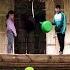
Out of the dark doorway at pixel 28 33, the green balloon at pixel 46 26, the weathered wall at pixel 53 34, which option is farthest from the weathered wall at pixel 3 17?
the green balloon at pixel 46 26

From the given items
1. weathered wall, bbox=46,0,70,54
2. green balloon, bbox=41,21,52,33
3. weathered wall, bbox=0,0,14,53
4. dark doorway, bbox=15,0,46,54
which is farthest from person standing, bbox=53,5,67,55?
weathered wall, bbox=0,0,14,53

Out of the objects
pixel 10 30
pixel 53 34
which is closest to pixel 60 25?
pixel 53 34

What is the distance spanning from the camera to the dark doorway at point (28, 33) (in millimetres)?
18281

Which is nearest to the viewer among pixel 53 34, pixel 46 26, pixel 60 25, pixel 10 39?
pixel 46 26

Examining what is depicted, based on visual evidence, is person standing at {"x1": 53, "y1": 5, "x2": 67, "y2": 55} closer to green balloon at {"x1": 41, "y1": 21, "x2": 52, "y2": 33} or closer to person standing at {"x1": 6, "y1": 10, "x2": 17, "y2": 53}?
green balloon at {"x1": 41, "y1": 21, "x2": 52, "y2": 33}

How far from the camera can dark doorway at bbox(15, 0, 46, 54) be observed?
18281mm

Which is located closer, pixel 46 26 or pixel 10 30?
pixel 46 26

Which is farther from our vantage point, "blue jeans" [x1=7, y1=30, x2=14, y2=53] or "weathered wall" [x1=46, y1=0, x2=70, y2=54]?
"weathered wall" [x1=46, y1=0, x2=70, y2=54]

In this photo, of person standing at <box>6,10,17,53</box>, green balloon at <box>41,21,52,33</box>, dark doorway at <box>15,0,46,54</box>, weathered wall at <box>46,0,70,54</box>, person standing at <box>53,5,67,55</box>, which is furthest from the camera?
dark doorway at <box>15,0,46,54</box>

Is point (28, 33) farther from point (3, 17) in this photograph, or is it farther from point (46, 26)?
point (46, 26)

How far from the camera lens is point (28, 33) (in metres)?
18.2

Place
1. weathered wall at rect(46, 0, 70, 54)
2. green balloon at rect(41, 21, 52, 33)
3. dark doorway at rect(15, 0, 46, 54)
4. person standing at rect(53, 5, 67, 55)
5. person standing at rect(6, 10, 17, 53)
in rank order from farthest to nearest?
1. dark doorway at rect(15, 0, 46, 54)
2. weathered wall at rect(46, 0, 70, 54)
3. person standing at rect(6, 10, 17, 53)
4. person standing at rect(53, 5, 67, 55)
5. green balloon at rect(41, 21, 52, 33)

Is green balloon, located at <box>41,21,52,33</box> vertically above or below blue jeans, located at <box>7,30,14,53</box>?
above

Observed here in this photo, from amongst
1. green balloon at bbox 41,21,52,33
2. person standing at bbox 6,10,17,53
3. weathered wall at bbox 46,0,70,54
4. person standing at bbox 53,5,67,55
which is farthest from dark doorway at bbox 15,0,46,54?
green balloon at bbox 41,21,52,33
